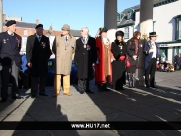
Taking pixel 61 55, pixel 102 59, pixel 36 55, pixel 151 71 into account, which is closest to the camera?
pixel 36 55

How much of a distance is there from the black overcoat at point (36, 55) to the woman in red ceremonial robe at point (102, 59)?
172 centimetres

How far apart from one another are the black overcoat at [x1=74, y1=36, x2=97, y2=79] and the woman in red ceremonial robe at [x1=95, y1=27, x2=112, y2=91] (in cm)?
38

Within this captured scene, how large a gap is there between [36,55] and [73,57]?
111 cm

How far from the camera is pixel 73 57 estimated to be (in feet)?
18.5

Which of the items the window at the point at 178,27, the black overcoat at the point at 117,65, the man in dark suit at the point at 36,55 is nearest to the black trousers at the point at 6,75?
the man in dark suit at the point at 36,55

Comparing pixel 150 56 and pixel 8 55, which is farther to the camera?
pixel 150 56

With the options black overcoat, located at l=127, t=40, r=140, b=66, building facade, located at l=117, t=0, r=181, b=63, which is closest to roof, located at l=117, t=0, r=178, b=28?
building facade, located at l=117, t=0, r=181, b=63

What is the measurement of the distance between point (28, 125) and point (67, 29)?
302 centimetres

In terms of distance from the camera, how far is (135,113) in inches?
143

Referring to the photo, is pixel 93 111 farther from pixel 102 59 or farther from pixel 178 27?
pixel 178 27

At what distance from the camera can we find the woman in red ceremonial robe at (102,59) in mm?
5961

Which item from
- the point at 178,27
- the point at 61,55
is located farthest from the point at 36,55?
the point at 178,27

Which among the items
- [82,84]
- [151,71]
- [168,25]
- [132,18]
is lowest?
[82,84]

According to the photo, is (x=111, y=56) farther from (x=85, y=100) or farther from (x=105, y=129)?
(x=105, y=129)
